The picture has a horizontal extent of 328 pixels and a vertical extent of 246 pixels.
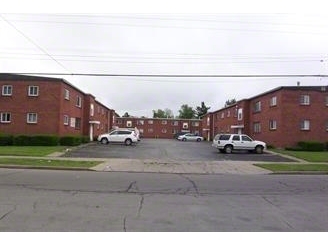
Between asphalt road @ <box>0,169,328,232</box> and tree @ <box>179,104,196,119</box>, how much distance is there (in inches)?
4842

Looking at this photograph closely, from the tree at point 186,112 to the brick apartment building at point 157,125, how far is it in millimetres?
35627

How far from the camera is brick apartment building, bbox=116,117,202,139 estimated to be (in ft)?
333

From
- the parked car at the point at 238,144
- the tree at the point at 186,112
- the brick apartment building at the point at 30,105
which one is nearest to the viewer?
the parked car at the point at 238,144

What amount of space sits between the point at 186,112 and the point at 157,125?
135 feet

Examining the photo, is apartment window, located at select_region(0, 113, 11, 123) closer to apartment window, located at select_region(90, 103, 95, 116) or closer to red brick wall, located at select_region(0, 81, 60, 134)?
red brick wall, located at select_region(0, 81, 60, 134)

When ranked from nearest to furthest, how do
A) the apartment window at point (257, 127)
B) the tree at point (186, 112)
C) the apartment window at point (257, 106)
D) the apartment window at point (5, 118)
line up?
the apartment window at point (5, 118), the apartment window at point (257, 127), the apartment window at point (257, 106), the tree at point (186, 112)

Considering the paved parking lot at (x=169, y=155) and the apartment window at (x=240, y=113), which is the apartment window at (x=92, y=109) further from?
the apartment window at (x=240, y=113)

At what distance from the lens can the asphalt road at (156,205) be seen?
26.5 ft

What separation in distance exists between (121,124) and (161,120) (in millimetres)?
8903

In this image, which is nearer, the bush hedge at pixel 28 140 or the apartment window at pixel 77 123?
the bush hedge at pixel 28 140

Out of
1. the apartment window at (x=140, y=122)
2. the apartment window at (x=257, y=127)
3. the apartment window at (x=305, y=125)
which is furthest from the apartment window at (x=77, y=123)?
the apartment window at (x=140, y=122)

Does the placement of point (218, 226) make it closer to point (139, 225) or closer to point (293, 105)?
point (139, 225)

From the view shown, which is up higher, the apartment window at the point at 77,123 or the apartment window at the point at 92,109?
the apartment window at the point at 92,109

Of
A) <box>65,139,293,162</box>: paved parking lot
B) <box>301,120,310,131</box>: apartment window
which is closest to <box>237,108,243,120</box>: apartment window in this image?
<box>301,120,310,131</box>: apartment window
